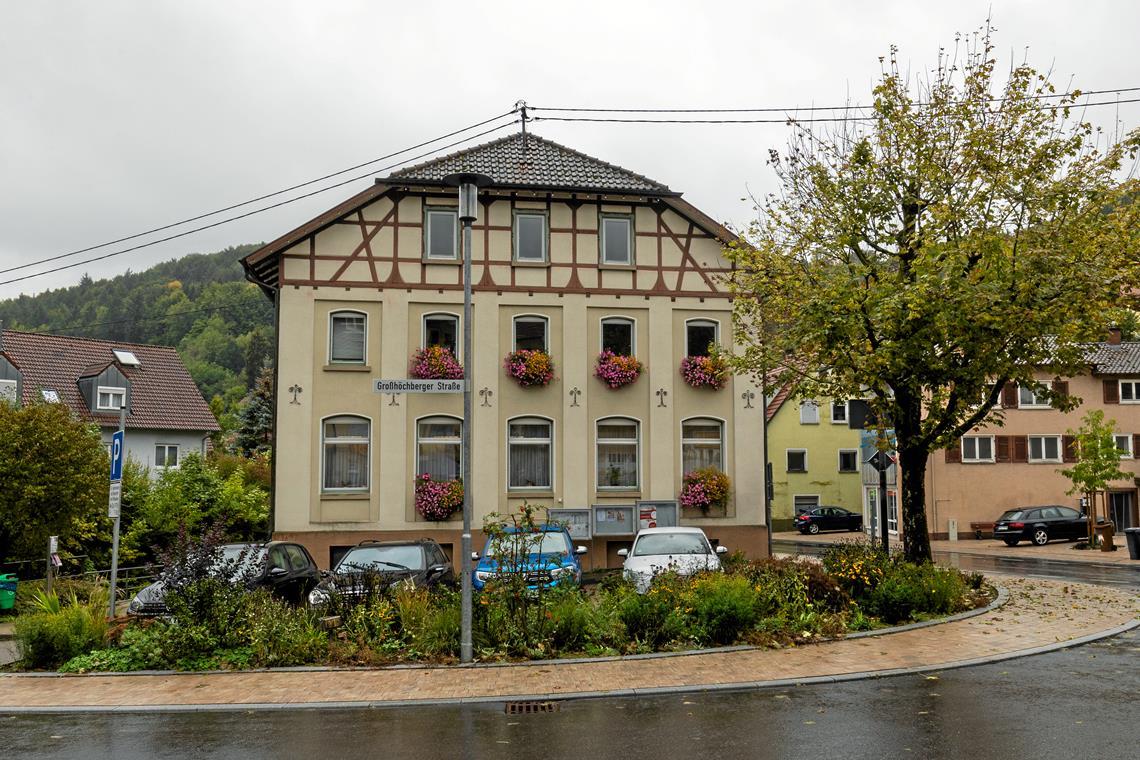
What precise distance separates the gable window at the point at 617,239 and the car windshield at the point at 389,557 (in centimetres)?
1060

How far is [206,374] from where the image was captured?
295ft

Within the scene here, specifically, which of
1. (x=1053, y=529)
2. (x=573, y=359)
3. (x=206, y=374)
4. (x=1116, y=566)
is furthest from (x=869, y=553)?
(x=206, y=374)

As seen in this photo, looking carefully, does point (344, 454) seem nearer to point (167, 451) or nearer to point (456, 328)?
point (456, 328)

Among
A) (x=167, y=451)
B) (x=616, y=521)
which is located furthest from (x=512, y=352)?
(x=167, y=451)

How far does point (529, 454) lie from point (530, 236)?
5315 mm

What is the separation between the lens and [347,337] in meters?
23.3

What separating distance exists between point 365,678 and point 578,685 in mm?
2462

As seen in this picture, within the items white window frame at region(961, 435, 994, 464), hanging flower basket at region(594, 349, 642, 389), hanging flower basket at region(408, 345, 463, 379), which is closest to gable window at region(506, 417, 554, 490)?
hanging flower basket at region(594, 349, 642, 389)

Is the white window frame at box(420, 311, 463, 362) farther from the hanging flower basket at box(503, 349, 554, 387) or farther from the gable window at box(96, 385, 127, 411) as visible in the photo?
the gable window at box(96, 385, 127, 411)

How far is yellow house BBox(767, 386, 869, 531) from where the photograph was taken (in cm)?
5062

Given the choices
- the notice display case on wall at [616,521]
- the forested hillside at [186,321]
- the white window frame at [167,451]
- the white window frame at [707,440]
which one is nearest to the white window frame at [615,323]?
the white window frame at [707,440]

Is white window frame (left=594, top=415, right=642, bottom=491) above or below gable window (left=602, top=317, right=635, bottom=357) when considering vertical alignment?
below

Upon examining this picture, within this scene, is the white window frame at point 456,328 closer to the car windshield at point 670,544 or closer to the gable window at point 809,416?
the car windshield at point 670,544

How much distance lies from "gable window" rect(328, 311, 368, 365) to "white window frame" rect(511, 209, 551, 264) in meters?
3.96
